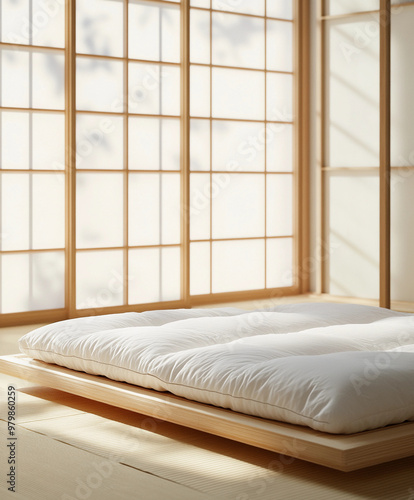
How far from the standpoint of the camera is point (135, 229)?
5.71m

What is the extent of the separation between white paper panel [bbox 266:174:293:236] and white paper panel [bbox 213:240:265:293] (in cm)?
19

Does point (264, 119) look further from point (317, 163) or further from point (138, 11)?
point (138, 11)

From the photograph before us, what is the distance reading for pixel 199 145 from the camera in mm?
6066

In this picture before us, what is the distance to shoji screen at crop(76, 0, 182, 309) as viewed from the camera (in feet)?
17.8

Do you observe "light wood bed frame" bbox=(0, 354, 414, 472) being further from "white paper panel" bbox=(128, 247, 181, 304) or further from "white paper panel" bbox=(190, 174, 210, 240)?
"white paper panel" bbox=(190, 174, 210, 240)

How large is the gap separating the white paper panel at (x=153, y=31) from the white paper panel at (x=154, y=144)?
431mm

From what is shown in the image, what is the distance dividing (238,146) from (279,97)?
1.86ft

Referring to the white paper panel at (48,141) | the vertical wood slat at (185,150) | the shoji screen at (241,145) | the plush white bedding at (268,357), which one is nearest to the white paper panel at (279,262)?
the shoji screen at (241,145)

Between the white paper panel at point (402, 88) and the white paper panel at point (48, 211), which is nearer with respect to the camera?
the white paper panel at point (48, 211)

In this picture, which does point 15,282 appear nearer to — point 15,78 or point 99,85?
point 15,78

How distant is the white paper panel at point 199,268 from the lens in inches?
239

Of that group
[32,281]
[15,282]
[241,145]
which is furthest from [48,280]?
[241,145]

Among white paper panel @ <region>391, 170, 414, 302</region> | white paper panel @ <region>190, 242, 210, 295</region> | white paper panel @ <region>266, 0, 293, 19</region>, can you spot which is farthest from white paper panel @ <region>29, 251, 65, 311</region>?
white paper panel @ <region>266, 0, 293, 19</region>

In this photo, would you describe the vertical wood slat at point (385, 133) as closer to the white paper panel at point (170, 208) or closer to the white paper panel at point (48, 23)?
the white paper panel at point (170, 208)
